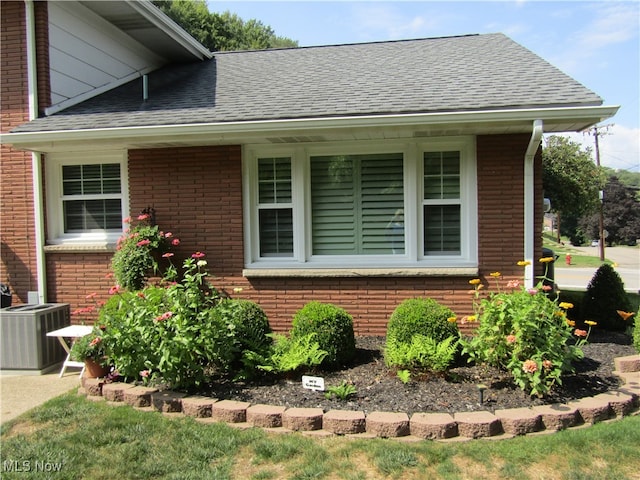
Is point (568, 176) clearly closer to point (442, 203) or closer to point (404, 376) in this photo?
point (442, 203)

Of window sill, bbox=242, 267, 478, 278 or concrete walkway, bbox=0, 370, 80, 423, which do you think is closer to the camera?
concrete walkway, bbox=0, 370, 80, 423

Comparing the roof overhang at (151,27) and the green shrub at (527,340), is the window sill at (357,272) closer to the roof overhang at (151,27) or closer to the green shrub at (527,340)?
the green shrub at (527,340)

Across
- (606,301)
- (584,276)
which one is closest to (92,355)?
(606,301)

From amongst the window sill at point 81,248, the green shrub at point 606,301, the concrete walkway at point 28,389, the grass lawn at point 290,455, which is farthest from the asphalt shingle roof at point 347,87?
the grass lawn at point 290,455

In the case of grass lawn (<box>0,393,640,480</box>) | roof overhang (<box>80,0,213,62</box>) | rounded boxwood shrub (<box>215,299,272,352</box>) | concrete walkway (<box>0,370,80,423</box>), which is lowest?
concrete walkway (<box>0,370,80,423</box>)

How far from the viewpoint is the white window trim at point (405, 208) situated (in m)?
6.26

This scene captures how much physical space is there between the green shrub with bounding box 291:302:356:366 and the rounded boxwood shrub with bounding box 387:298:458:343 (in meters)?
0.49

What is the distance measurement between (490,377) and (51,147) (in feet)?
20.9

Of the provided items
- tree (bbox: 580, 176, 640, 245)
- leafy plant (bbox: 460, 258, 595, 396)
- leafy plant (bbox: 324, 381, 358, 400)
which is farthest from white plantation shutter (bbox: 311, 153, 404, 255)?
tree (bbox: 580, 176, 640, 245)

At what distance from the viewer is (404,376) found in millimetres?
4512

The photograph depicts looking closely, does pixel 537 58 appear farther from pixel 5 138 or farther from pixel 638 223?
pixel 638 223

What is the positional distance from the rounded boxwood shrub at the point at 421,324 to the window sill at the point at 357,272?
42.8 inches

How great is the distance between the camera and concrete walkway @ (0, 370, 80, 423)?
463cm

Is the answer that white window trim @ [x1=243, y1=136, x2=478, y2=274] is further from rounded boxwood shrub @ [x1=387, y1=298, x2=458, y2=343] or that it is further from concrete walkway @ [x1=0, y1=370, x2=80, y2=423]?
concrete walkway @ [x1=0, y1=370, x2=80, y2=423]
